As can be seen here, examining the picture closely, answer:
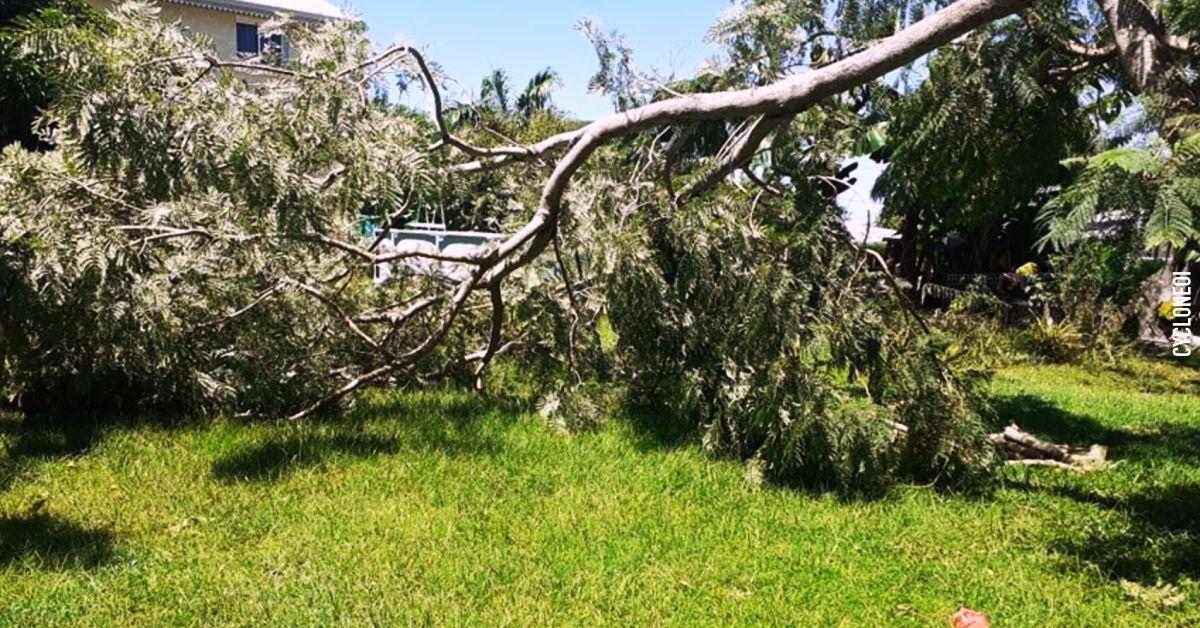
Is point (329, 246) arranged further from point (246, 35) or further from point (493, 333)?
point (246, 35)

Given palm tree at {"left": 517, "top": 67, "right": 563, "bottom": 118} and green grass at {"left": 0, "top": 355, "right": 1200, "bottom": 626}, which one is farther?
palm tree at {"left": 517, "top": 67, "right": 563, "bottom": 118}

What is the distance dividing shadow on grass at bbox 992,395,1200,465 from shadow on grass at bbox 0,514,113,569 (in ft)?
19.9

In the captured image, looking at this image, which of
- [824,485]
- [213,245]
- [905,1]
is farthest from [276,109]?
[905,1]

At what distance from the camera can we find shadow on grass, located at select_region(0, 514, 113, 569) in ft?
13.0

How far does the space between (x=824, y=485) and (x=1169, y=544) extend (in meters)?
1.67

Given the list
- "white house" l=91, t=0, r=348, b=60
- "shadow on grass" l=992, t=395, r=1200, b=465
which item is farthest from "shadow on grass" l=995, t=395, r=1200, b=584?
"white house" l=91, t=0, r=348, b=60

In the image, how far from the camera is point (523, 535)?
4.42 meters

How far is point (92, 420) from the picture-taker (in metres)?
6.18

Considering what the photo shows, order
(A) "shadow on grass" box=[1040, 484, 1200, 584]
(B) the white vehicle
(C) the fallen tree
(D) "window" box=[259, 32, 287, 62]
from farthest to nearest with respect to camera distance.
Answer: (B) the white vehicle → (D) "window" box=[259, 32, 287, 62] → (C) the fallen tree → (A) "shadow on grass" box=[1040, 484, 1200, 584]

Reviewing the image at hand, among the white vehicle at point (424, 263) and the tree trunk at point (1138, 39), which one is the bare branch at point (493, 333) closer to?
the white vehicle at point (424, 263)

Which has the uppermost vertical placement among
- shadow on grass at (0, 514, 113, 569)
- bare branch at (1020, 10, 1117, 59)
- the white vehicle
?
bare branch at (1020, 10, 1117, 59)

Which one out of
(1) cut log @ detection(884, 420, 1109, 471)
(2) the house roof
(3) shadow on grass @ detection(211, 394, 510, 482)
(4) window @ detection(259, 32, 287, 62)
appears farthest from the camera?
(2) the house roof

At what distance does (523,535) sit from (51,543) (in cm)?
213

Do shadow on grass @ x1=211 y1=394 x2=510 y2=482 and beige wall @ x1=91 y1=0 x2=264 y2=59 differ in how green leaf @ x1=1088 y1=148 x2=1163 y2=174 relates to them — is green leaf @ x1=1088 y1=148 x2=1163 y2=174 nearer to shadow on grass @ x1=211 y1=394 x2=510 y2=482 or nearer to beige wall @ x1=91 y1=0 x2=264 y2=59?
shadow on grass @ x1=211 y1=394 x2=510 y2=482
